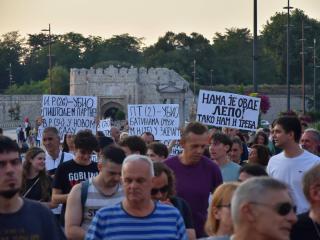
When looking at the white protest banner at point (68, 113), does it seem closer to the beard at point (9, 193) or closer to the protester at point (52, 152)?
the protester at point (52, 152)

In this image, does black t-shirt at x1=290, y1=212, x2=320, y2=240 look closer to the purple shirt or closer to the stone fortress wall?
the purple shirt

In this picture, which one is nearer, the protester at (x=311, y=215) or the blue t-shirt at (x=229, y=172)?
the protester at (x=311, y=215)

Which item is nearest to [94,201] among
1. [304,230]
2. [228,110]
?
[304,230]

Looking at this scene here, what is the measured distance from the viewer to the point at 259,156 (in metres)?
11.2

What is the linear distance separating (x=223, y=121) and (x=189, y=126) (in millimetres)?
6788

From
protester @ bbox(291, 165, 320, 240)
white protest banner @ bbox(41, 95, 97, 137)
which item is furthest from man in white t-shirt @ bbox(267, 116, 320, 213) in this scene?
white protest banner @ bbox(41, 95, 97, 137)

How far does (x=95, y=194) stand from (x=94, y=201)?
49mm

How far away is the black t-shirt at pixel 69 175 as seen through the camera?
9453 millimetres

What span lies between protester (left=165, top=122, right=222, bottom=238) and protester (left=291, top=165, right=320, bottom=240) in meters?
2.61

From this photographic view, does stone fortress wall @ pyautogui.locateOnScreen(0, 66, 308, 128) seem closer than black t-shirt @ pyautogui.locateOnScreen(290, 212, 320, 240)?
No

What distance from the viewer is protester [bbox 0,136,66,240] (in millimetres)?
5996

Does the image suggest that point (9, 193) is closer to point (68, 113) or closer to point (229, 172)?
point (229, 172)

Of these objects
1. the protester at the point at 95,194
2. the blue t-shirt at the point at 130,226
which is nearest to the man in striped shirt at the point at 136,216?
the blue t-shirt at the point at 130,226

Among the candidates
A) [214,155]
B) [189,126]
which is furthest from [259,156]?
[189,126]
